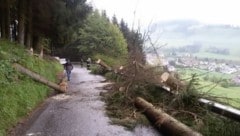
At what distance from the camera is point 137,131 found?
33.6 ft

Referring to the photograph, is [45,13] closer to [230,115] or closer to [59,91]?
[59,91]

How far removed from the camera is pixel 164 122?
9.92m

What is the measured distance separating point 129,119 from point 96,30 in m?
54.0

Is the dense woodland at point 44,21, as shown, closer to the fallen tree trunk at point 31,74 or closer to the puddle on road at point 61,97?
the puddle on road at point 61,97

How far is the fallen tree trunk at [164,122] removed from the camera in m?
8.74

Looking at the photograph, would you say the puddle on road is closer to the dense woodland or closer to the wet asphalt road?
the wet asphalt road

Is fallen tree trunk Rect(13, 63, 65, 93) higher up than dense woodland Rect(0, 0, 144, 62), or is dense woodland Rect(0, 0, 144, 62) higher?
dense woodland Rect(0, 0, 144, 62)

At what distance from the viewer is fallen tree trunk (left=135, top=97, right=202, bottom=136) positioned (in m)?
8.74

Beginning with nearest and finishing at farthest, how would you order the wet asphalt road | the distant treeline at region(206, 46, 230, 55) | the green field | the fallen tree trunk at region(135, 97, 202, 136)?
the fallen tree trunk at region(135, 97, 202, 136), the wet asphalt road, the green field, the distant treeline at region(206, 46, 230, 55)

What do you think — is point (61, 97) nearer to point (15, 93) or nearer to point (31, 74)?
point (31, 74)


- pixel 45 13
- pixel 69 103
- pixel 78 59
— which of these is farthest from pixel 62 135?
pixel 78 59

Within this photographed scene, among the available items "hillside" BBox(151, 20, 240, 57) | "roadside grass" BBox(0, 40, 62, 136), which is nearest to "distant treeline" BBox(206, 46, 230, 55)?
"hillside" BBox(151, 20, 240, 57)

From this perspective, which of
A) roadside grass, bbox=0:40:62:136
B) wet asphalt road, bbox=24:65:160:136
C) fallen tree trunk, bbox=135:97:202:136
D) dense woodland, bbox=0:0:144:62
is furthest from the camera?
dense woodland, bbox=0:0:144:62

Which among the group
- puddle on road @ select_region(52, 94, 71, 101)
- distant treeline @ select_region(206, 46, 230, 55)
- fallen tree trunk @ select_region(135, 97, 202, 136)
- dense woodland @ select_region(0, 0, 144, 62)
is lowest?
puddle on road @ select_region(52, 94, 71, 101)
